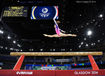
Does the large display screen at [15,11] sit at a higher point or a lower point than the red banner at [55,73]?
higher

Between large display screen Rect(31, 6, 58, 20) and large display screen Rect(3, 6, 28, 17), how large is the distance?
356 mm

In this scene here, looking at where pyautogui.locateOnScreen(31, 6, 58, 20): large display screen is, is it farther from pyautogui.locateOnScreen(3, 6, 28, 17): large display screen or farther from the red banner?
the red banner

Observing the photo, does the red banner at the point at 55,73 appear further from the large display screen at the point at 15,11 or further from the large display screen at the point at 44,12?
the large display screen at the point at 15,11

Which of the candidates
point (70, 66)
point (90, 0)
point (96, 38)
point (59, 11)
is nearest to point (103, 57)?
point (96, 38)

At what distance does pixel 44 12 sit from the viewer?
3.67 meters

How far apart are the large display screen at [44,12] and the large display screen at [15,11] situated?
0.36 meters

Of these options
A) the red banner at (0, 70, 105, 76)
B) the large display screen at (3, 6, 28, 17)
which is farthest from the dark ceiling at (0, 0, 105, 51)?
the red banner at (0, 70, 105, 76)

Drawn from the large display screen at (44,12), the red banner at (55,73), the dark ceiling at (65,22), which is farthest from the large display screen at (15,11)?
the red banner at (55,73)

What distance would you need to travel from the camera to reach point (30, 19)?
3600 millimetres

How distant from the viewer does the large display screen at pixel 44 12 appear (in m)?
3.57

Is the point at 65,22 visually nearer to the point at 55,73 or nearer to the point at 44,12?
the point at 44,12

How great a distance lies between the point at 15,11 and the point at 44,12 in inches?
46.4

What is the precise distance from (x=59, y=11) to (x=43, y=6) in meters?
0.70

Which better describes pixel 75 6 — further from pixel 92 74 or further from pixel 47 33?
pixel 92 74
